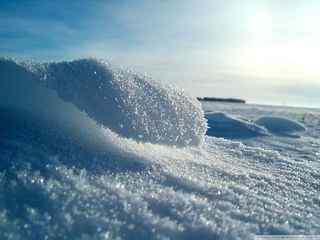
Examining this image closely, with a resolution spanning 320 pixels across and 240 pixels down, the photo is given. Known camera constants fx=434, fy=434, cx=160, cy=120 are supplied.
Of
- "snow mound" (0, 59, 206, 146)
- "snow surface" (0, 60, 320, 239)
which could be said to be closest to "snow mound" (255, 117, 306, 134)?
"snow surface" (0, 60, 320, 239)

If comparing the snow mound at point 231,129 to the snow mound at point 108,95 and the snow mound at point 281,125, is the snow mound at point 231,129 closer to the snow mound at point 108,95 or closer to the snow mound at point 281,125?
the snow mound at point 281,125

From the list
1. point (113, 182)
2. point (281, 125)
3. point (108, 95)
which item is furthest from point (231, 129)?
point (113, 182)

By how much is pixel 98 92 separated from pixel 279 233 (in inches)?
48.7

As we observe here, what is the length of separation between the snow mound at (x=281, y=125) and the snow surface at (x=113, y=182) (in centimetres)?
509

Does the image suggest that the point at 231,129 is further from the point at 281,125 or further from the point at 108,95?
the point at 108,95

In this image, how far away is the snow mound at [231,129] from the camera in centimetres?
652

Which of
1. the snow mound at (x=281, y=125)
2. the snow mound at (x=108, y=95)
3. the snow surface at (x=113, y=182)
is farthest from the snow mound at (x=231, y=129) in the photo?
the snow mound at (x=108, y=95)

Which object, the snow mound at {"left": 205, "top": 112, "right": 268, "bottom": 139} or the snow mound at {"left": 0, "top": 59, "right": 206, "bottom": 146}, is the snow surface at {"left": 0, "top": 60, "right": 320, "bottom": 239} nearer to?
the snow mound at {"left": 0, "top": 59, "right": 206, "bottom": 146}

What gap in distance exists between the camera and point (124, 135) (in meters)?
2.45

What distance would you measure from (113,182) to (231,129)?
529cm

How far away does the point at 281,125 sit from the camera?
854 cm

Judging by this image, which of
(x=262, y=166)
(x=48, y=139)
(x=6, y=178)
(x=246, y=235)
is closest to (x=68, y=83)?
(x=48, y=139)

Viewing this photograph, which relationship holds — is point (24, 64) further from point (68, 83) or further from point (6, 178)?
point (6, 178)

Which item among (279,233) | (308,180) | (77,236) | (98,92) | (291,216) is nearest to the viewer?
(77,236)
